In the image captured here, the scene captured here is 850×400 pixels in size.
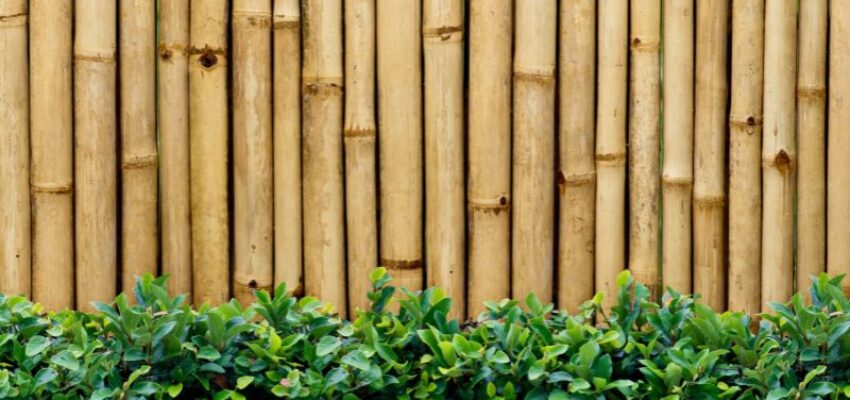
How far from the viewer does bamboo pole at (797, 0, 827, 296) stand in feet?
11.9

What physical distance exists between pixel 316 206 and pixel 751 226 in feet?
4.02

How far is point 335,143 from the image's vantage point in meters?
3.74

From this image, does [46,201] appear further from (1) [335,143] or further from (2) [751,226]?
(2) [751,226]

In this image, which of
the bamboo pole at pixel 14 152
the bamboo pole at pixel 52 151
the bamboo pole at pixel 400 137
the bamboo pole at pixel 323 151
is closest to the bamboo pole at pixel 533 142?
the bamboo pole at pixel 400 137

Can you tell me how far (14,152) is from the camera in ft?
12.3

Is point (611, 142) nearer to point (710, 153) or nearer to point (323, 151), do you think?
point (710, 153)

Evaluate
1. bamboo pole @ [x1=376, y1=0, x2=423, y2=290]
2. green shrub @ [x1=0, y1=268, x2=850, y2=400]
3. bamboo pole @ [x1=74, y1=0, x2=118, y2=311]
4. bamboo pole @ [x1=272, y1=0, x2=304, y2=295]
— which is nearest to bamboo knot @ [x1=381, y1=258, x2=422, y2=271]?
bamboo pole @ [x1=376, y1=0, x2=423, y2=290]

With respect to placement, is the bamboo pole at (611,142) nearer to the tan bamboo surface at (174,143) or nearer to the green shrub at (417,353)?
the green shrub at (417,353)

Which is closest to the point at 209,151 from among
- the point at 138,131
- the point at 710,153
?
the point at 138,131

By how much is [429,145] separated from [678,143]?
0.70 meters

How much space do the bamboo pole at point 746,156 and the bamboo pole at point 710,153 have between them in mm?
31

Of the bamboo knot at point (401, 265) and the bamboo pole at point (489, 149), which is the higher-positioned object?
the bamboo pole at point (489, 149)

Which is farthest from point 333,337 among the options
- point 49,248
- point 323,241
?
point 49,248

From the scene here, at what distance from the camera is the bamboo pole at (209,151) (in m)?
3.72
